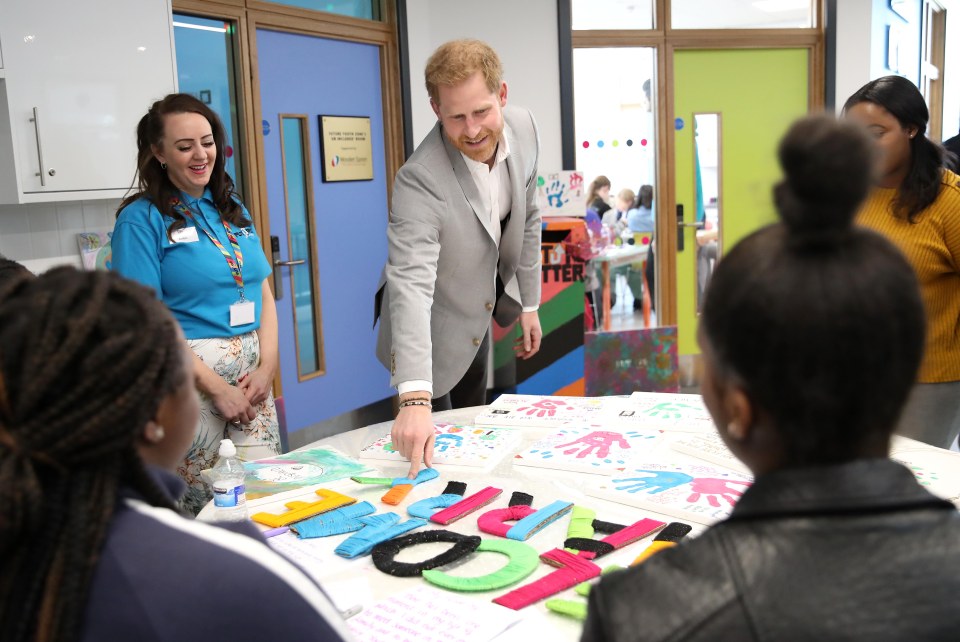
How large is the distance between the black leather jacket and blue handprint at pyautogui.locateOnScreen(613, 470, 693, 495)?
1.03 m

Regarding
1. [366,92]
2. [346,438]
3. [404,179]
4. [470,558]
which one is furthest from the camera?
[366,92]

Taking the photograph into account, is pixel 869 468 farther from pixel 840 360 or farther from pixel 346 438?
pixel 346 438

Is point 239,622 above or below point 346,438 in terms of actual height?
above

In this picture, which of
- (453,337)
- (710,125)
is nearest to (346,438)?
(453,337)

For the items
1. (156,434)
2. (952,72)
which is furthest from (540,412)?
(952,72)

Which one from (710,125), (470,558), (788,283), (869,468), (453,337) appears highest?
(710,125)

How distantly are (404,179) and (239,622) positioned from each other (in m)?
1.80

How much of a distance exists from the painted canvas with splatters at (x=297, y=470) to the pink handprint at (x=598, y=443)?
0.49 meters

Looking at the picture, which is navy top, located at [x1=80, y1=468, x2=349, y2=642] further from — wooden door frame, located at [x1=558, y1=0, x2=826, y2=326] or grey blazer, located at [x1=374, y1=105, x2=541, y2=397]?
wooden door frame, located at [x1=558, y1=0, x2=826, y2=326]

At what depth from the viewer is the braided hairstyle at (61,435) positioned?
0.79 m

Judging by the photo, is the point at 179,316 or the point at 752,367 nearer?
the point at 752,367

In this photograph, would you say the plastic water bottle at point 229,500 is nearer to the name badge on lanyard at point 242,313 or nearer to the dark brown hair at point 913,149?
the name badge on lanyard at point 242,313

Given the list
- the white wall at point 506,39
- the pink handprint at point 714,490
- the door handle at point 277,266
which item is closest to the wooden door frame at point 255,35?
the door handle at point 277,266

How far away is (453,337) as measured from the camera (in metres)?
2.67
